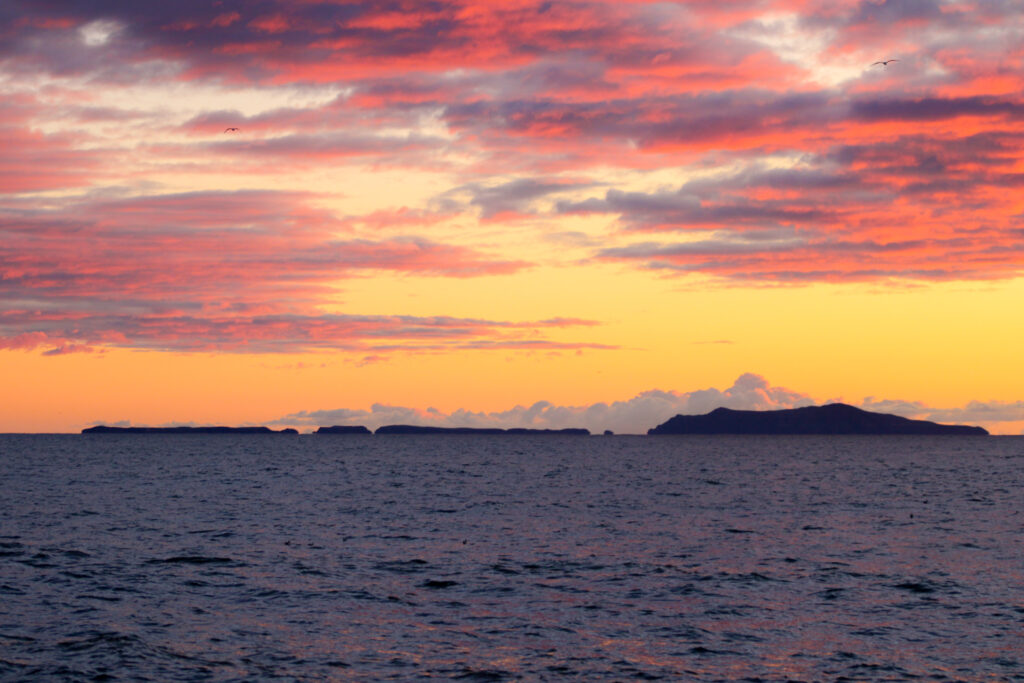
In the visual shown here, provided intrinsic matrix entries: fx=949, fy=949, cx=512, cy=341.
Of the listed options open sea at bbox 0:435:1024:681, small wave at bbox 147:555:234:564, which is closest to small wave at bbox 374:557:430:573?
open sea at bbox 0:435:1024:681

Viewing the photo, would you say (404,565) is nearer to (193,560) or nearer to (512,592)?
(512,592)

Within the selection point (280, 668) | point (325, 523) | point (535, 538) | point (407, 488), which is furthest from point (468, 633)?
point (407, 488)

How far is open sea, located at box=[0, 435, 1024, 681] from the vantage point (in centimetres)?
2847

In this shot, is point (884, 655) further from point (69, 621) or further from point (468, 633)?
point (69, 621)

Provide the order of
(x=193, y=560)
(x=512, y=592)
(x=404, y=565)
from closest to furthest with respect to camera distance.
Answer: (x=512, y=592), (x=404, y=565), (x=193, y=560)

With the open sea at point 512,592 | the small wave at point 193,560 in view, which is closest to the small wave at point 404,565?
the open sea at point 512,592

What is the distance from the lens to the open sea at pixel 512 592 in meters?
28.5

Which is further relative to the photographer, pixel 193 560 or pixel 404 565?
pixel 193 560

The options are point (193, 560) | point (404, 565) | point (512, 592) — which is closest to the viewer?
point (512, 592)

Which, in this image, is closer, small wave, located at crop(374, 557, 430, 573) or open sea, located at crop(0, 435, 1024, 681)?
open sea, located at crop(0, 435, 1024, 681)

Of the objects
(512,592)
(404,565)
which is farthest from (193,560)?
(512,592)

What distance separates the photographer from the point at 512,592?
39188 mm

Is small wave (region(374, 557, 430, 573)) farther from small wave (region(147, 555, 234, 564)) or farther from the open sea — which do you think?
small wave (region(147, 555, 234, 564))

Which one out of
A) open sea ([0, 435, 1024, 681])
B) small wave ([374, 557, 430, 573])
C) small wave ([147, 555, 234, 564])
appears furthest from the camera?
small wave ([147, 555, 234, 564])
